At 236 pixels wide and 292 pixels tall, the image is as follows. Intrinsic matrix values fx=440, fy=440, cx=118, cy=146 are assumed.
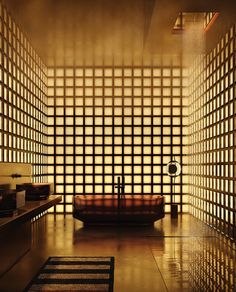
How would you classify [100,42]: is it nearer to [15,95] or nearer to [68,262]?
[15,95]

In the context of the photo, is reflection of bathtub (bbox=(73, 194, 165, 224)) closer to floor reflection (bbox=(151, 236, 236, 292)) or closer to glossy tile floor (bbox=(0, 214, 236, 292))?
glossy tile floor (bbox=(0, 214, 236, 292))

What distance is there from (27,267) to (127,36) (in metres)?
4.52

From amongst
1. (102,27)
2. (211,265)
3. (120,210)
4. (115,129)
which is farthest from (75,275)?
(115,129)

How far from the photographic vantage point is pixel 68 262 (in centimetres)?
500

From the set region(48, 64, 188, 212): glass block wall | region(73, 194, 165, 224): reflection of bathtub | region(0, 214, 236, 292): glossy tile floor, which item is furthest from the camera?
region(48, 64, 188, 212): glass block wall

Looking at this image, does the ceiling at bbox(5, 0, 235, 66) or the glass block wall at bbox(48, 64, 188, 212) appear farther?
the glass block wall at bbox(48, 64, 188, 212)

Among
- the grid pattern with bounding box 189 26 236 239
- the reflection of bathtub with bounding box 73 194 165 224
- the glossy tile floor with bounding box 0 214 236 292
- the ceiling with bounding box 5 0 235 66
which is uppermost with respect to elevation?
the ceiling with bounding box 5 0 235 66

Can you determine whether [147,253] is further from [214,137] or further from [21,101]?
[21,101]

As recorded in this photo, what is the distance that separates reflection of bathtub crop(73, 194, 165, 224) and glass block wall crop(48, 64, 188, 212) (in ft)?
5.96

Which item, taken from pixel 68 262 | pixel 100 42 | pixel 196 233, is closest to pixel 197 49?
pixel 100 42

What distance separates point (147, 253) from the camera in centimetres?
558

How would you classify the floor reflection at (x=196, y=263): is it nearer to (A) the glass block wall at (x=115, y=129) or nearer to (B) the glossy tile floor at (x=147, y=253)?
(B) the glossy tile floor at (x=147, y=253)

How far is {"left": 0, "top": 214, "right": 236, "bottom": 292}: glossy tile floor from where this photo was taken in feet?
A: 13.5

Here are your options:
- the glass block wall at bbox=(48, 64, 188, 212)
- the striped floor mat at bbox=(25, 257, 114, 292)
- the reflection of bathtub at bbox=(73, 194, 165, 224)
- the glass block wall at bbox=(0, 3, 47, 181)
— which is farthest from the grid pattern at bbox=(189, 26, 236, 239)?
the glass block wall at bbox=(0, 3, 47, 181)
